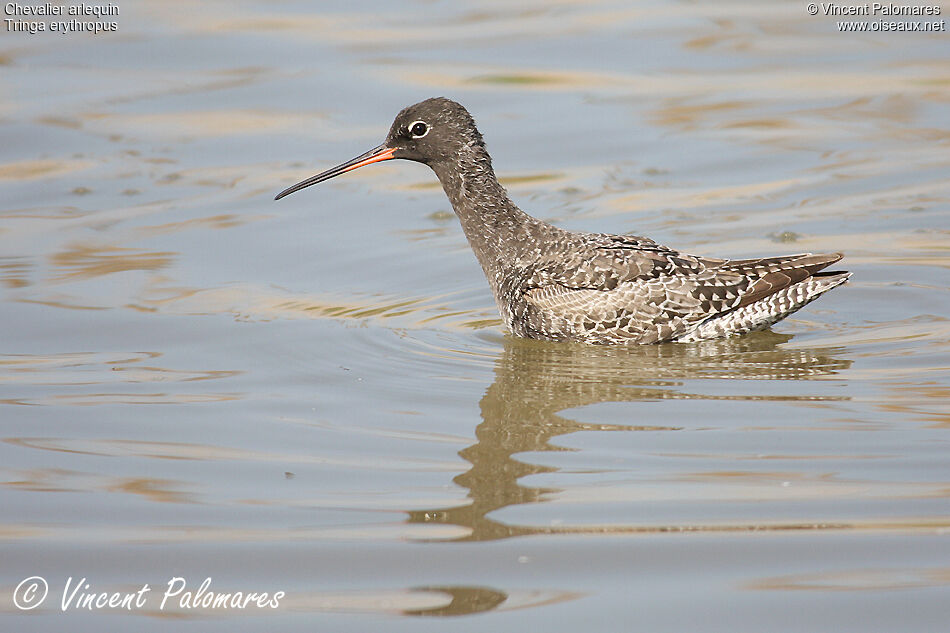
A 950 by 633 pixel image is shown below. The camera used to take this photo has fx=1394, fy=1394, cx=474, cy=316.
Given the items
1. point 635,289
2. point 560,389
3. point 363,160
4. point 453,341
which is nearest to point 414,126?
point 363,160

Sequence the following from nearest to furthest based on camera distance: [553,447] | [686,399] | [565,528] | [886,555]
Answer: [886,555], [565,528], [553,447], [686,399]

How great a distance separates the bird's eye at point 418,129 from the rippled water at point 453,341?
1.28 m

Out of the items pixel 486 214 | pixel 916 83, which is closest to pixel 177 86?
pixel 486 214

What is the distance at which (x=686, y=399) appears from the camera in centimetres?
817

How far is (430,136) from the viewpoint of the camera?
10414mm

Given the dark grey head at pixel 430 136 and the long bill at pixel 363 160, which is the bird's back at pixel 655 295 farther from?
the long bill at pixel 363 160

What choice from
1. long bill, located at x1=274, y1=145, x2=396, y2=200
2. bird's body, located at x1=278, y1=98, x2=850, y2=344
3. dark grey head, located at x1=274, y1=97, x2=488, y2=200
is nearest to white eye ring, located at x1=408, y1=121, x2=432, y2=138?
dark grey head, located at x1=274, y1=97, x2=488, y2=200

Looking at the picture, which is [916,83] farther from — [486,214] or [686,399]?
[686,399]

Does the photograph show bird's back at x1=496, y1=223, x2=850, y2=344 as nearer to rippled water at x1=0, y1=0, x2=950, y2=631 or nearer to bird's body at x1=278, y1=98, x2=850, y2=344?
bird's body at x1=278, y1=98, x2=850, y2=344

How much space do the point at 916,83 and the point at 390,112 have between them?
597 cm

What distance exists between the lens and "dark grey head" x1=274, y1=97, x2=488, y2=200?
10.4 meters

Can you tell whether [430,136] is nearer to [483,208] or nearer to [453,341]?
[483,208]

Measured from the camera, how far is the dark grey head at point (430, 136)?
10367 mm

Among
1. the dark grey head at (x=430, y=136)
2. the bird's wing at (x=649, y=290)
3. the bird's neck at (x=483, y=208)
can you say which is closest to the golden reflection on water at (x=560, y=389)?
the bird's wing at (x=649, y=290)
